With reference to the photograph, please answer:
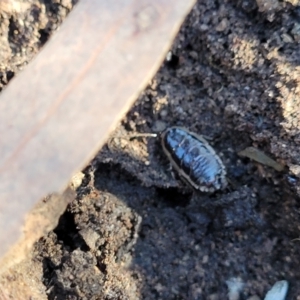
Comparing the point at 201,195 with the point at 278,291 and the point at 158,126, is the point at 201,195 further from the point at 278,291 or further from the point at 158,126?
the point at 278,291

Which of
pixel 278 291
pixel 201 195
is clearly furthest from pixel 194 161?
pixel 278 291

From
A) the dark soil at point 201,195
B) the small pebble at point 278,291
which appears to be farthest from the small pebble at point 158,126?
the small pebble at point 278,291

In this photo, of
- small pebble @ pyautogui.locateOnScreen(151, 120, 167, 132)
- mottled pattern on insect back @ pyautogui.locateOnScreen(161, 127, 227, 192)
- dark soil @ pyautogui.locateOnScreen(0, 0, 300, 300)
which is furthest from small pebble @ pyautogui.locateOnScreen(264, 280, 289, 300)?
small pebble @ pyautogui.locateOnScreen(151, 120, 167, 132)

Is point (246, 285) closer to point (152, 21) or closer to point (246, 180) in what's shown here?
point (246, 180)

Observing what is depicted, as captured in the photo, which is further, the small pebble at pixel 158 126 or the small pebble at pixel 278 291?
the small pebble at pixel 158 126

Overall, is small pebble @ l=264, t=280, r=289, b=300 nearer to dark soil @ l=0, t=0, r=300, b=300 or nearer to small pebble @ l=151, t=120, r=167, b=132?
dark soil @ l=0, t=0, r=300, b=300

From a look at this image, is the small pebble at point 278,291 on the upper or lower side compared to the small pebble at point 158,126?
lower

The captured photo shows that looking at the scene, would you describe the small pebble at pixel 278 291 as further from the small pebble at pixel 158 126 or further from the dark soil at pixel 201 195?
the small pebble at pixel 158 126
